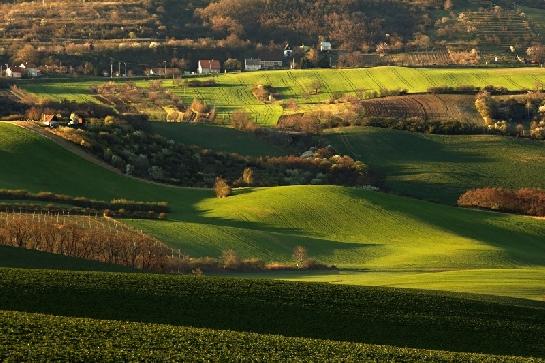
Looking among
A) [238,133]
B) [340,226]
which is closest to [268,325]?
[340,226]

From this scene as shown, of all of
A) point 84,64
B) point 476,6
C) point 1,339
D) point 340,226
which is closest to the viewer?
point 1,339

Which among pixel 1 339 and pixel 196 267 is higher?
pixel 1 339

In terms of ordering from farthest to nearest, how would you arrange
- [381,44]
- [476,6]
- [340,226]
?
[476,6]
[381,44]
[340,226]

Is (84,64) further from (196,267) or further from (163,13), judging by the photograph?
(196,267)

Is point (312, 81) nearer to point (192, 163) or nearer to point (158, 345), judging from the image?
point (192, 163)

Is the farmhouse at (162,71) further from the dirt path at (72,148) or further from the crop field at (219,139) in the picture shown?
the dirt path at (72,148)

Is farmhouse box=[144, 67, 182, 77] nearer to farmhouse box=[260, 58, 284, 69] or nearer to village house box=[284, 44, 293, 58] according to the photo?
farmhouse box=[260, 58, 284, 69]

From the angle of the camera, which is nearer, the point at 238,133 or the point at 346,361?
the point at 346,361

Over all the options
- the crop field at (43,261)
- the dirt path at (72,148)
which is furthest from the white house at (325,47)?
the crop field at (43,261)
